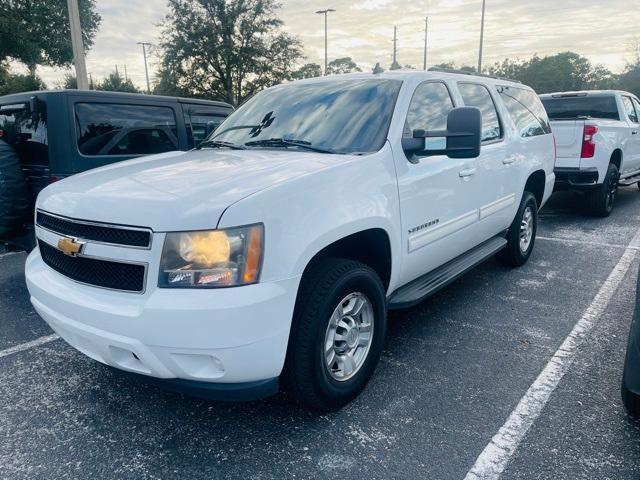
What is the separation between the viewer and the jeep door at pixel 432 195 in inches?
119

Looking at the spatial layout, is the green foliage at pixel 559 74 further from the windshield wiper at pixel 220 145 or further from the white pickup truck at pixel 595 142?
the windshield wiper at pixel 220 145

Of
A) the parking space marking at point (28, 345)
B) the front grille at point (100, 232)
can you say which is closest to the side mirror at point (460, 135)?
the front grille at point (100, 232)

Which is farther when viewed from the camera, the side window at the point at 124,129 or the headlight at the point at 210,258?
the side window at the point at 124,129

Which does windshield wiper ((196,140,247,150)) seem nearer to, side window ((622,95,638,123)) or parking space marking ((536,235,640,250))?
parking space marking ((536,235,640,250))

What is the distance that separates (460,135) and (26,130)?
399 centimetres

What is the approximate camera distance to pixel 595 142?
23.2ft

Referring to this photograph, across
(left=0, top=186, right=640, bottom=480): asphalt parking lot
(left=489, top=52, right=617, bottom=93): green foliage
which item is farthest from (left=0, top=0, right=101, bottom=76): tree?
(left=489, top=52, right=617, bottom=93): green foliage

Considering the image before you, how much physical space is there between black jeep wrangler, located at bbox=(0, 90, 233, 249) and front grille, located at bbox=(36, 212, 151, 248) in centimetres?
199

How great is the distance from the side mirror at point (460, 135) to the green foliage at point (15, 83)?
1310 inches

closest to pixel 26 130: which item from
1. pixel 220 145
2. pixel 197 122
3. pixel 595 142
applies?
pixel 197 122

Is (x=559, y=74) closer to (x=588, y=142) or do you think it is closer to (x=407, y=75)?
(x=588, y=142)

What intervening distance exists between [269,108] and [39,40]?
19086mm

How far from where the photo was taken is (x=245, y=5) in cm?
2830

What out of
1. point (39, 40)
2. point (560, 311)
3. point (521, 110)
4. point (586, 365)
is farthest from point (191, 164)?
point (39, 40)
